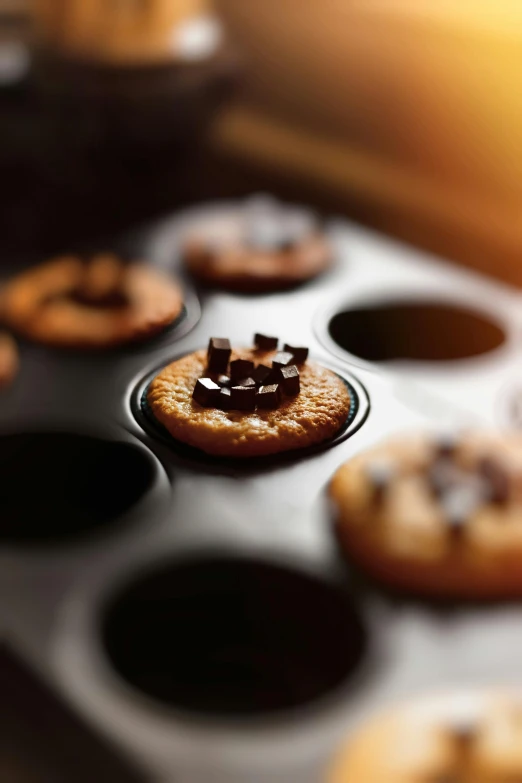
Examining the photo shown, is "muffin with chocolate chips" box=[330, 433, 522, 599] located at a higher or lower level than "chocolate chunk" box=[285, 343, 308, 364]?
higher

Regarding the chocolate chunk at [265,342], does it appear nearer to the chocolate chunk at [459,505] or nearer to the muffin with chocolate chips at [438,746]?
the chocolate chunk at [459,505]

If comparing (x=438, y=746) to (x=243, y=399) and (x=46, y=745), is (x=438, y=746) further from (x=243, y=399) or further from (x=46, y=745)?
(x=243, y=399)

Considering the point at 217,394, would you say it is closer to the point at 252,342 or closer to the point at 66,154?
the point at 252,342

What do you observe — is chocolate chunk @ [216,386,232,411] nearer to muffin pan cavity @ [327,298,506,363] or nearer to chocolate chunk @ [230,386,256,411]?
chocolate chunk @ [230,386,256,411]

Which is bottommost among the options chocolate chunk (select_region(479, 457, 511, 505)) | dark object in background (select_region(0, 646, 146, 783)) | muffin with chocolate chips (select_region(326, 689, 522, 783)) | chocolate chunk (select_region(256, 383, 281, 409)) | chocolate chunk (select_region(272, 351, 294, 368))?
dark object in background (select_region(0, 646, 146, 783))

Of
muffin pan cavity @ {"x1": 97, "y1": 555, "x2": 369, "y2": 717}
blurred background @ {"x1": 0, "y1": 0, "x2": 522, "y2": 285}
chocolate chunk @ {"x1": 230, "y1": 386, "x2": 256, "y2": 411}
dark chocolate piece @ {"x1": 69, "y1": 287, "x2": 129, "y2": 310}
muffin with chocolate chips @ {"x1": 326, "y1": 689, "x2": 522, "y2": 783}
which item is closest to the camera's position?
muffin with chocolate chips @ {"x1": 326, "y1": 689, "x2": 522, "y2": 783}

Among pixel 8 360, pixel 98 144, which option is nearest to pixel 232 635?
pixel 8 360

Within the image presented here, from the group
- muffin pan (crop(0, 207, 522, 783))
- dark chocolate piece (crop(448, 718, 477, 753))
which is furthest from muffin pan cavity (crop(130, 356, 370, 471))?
dark chocolate piece (crop(448, 718, 477, 753))
